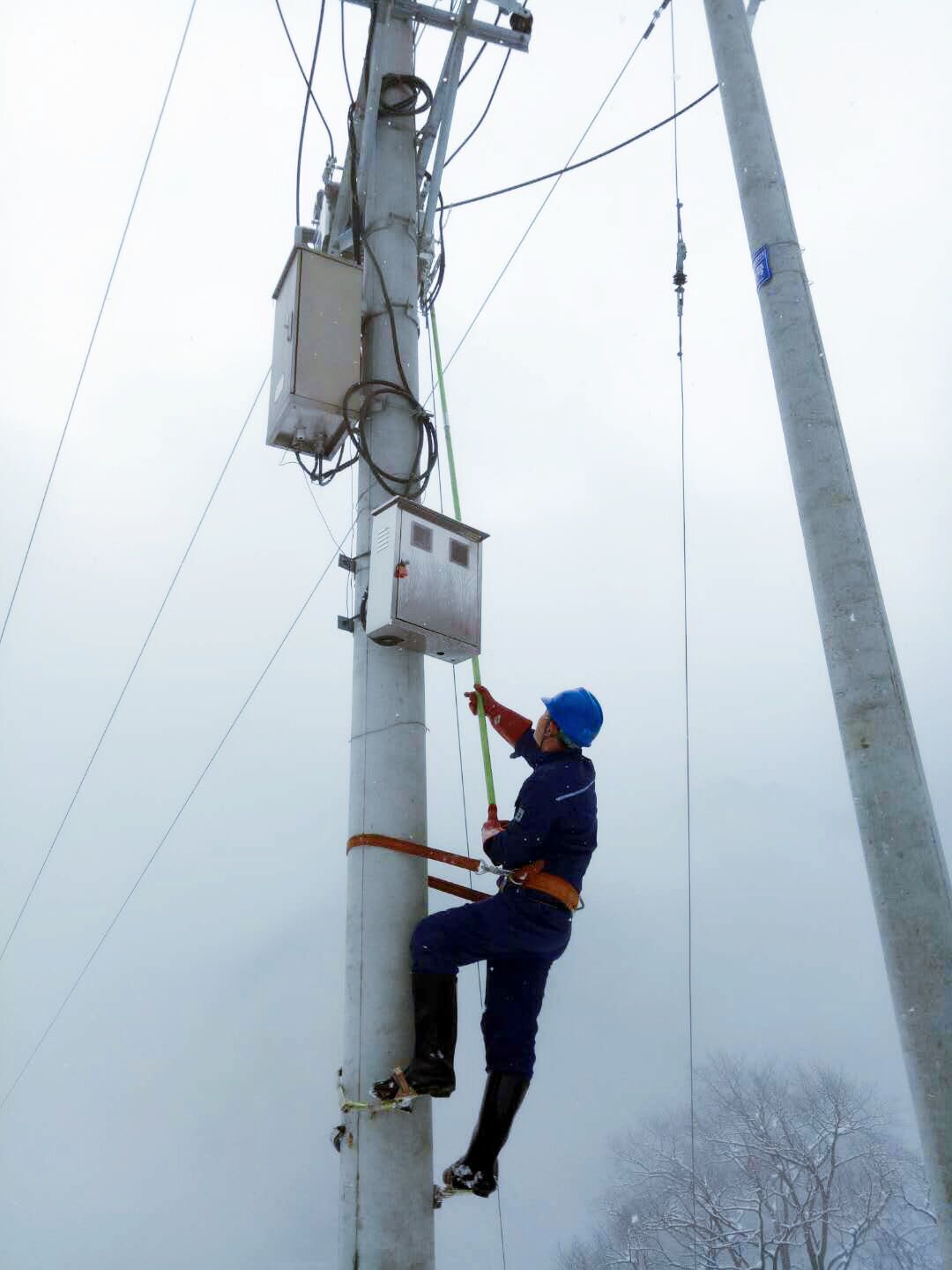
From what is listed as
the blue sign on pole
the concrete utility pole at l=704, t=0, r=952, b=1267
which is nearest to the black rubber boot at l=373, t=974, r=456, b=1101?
the concrete utility pole at l=704, t=0, r=952, b=1267

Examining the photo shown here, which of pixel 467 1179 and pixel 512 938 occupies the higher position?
pixel 512 938

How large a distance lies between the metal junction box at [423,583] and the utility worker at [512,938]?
1.62ft

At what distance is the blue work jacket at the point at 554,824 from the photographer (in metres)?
3.64

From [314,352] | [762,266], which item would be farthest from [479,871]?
[762,266]

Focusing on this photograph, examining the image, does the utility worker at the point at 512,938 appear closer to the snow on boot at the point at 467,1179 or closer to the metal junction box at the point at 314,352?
the snow on boot at the point at 467,1179

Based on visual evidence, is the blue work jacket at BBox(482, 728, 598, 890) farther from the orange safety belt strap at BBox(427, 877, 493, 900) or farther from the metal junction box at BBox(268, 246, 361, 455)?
the metal junction box at BBox(268, 246, 361, 455)

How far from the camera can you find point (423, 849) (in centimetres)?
364

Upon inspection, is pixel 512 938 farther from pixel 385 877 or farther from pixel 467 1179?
pixel 467 1179

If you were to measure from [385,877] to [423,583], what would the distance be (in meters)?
1.13

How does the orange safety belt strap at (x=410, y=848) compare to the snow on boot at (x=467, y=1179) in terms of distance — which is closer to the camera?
the snow on boot at (x=467, y=1179)

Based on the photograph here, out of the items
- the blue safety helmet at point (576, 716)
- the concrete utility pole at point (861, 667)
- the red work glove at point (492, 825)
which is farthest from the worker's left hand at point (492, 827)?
the concrete utility pole at point (861, 667)

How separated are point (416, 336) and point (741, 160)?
1601 millimetres

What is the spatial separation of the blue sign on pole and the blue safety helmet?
1.80 m

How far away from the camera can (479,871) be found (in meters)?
3.61
